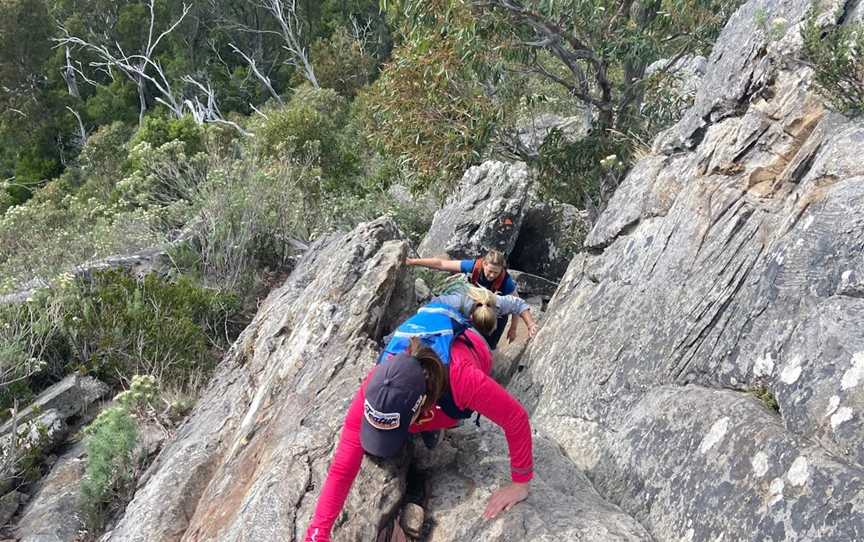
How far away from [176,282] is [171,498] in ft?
15.7

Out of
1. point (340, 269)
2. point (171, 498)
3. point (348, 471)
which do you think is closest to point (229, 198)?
point (340, 269)

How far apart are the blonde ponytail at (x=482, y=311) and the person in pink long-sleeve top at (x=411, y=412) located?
0.45m

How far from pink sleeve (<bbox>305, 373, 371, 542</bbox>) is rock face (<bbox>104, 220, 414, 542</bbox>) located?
158 millimetres

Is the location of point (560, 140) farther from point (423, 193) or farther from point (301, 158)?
point (301, 158)

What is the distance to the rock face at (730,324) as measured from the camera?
3145 millimetres

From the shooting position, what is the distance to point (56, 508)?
5598 millimetres

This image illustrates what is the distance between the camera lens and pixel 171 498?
471 centimetres

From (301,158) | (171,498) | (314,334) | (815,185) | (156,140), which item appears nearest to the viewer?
(815,185)

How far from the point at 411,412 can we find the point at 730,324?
7.26 feet

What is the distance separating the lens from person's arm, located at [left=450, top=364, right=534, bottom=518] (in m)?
3.43

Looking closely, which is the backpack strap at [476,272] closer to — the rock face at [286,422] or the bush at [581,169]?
the rock face at [286,422]

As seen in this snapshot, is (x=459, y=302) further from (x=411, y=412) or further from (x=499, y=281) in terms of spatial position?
(x=499, y=281)

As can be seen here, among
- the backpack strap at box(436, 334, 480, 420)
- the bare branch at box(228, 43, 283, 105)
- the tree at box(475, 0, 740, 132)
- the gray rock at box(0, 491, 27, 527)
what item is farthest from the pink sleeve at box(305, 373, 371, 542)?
the bare branch at box(228, 43, 283, 105)

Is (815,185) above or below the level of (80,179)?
above
